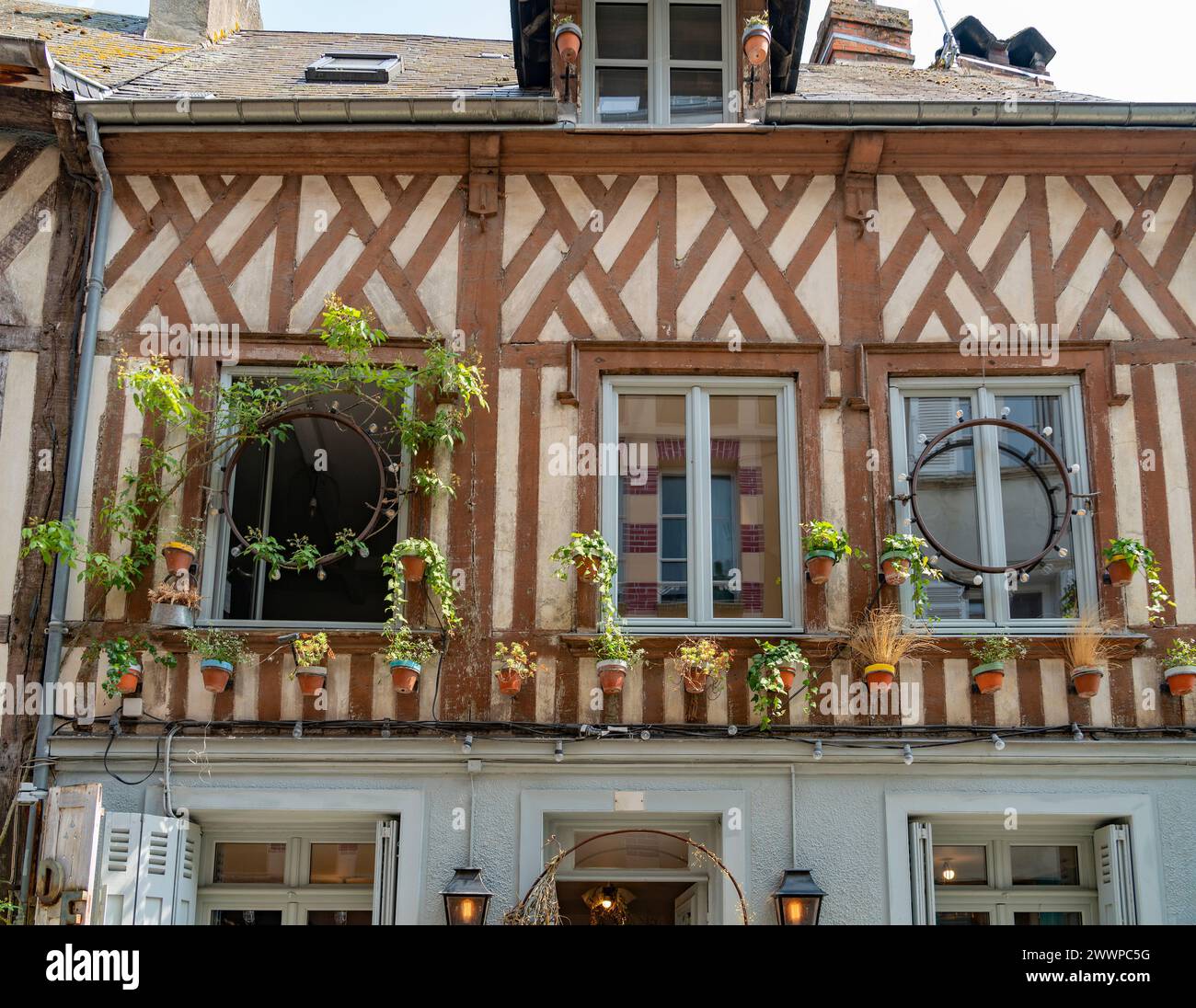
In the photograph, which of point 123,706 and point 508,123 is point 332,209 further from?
point 123,706

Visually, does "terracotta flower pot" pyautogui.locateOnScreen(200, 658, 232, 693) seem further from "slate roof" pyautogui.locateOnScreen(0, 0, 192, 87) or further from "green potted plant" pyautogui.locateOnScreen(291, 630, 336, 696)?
"slate roof" pyautogui.locateOnScreen(0, 0, 192, 87)

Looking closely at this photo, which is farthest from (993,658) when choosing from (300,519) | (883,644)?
(300,519)

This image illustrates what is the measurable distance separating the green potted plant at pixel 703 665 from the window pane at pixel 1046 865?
179 cm

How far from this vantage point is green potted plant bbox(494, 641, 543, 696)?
7.44 metres

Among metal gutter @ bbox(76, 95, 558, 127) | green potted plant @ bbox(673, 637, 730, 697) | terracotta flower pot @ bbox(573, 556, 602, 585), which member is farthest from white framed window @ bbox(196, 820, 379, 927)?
metal gutter @ bbox(76, 95, 558, 127)

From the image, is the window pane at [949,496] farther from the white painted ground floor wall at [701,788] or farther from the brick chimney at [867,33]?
the brick chimney at [867,33]

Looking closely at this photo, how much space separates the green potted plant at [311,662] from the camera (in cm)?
740

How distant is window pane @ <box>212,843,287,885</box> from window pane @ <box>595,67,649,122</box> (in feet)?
14.7

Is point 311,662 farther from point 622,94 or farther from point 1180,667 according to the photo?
point 1180,667

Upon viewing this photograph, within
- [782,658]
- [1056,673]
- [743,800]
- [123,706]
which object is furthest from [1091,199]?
[123,706]

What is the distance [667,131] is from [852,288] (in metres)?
1.35

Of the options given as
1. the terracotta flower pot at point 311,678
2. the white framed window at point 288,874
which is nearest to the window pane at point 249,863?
the white framed window at point 288,874

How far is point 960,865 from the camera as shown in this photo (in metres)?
7.71

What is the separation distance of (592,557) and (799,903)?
1.97 meters
